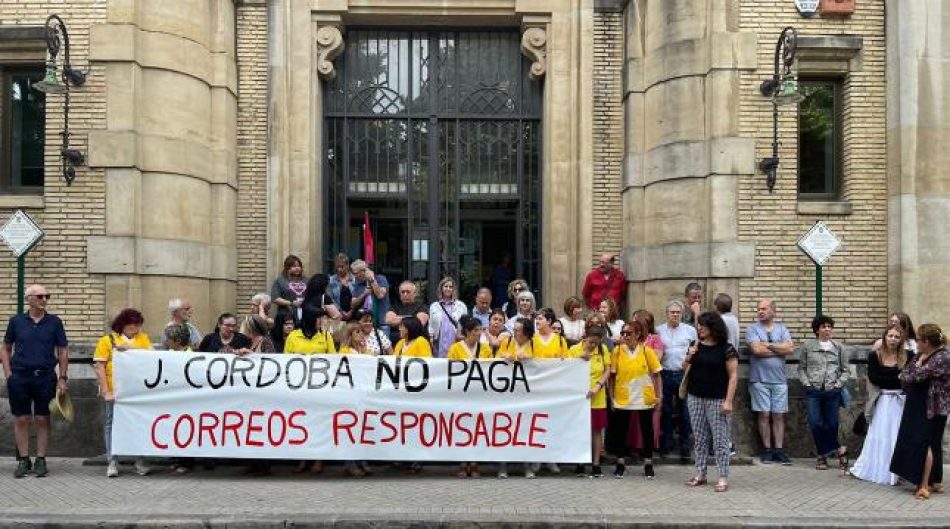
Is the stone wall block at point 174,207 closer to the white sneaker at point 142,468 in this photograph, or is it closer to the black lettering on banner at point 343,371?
the white sneaker at point 142,468

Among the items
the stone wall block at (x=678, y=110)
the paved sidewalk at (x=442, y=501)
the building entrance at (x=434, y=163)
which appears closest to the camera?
the paved sidewalk at (x=442, y=501)

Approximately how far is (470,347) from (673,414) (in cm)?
275

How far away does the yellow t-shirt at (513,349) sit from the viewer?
984cm

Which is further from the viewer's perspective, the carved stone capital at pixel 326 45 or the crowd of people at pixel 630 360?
the carved stone capital at pixel 326 45

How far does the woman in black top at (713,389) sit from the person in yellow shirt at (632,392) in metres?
0.60

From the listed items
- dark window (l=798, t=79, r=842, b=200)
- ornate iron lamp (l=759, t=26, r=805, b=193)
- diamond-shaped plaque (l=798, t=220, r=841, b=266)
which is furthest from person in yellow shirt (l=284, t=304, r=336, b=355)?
dark window (l=798, t=79, r=842, b=200)

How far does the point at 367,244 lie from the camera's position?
45.0 ft

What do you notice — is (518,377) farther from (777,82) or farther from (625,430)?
(777,82)

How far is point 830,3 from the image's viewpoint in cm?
1275

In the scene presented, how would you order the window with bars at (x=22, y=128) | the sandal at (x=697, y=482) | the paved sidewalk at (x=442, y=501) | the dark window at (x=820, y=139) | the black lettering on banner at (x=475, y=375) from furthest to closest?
the dark window at (x=820, y=139)
the window with bars at (x=22, y=128)
the black lettering on banner at (x=475, y=375)
the sandal at (x=697, y=482)
the paved sidewalk at (x=442, y=501)

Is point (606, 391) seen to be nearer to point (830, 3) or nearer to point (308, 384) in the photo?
point (308, 384)

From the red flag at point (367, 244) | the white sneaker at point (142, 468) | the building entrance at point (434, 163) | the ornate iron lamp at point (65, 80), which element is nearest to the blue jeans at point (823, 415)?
the building entrance at point (434, 163)

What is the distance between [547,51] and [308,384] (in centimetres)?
713

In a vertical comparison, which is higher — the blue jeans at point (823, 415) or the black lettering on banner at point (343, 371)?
the black lettering on banner at point (343, 371)
